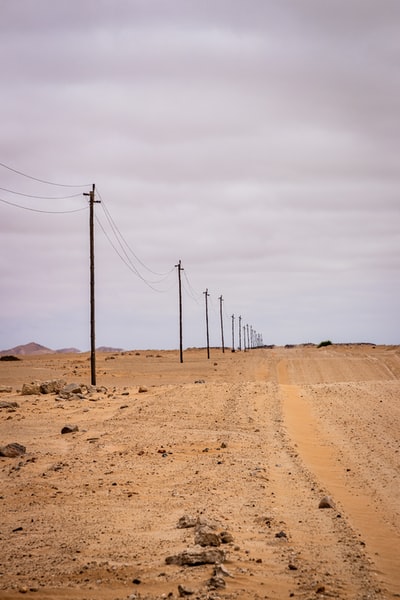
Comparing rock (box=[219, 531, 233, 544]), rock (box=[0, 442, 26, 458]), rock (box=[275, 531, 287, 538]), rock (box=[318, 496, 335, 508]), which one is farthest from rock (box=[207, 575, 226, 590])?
rock (box=[0, 442, 26, 458])

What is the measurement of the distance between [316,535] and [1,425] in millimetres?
11651

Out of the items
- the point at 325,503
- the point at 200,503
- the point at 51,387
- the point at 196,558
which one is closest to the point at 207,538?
the point at 196,558

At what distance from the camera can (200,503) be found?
925 cm

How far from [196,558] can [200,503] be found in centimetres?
264

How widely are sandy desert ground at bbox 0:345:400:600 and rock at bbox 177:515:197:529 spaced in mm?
21

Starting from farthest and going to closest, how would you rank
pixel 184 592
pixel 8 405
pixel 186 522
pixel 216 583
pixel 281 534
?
1. pixel 8 405
2. pixel 186 522
3. pixel 281 534
4. pixel 216 583
5. pixel 184 592

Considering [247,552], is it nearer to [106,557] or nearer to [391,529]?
[106,557]

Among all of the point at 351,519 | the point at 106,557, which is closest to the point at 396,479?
the point at 351,519

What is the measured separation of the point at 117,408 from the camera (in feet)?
69.2

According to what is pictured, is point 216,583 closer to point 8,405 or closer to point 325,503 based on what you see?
point 325,503

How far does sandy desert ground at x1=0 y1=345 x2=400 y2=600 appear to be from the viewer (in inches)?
246

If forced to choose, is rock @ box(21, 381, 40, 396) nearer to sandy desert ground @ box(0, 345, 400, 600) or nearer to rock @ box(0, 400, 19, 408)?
rock @ box(0, 400, 19, 408)

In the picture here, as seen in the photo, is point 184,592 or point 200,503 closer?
point 184,592

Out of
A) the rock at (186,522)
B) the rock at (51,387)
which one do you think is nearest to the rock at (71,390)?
the rock at (51,387)
